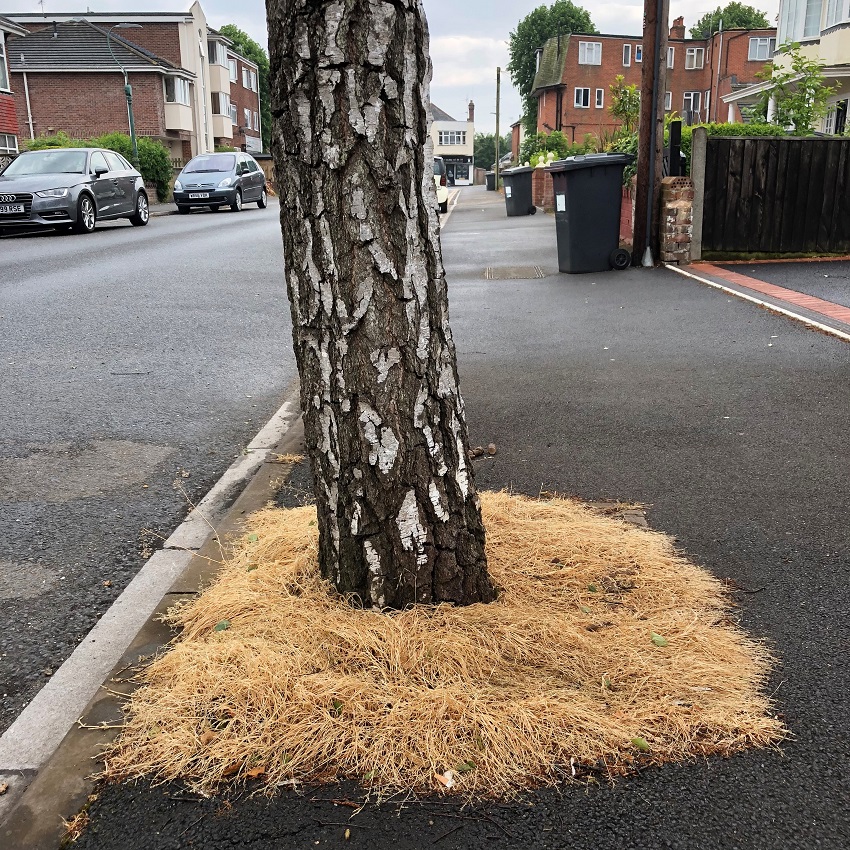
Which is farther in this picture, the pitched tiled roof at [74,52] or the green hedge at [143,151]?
the pitched tiled roof at [74,52]

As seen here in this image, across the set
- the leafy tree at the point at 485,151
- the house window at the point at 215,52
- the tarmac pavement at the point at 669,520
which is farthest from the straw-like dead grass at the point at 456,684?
the leafy tree at the point at 485,151

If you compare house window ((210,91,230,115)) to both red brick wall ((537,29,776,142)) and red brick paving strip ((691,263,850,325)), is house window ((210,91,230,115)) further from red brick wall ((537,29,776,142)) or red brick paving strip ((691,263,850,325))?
red brick paving strip ((691,263,850,325))

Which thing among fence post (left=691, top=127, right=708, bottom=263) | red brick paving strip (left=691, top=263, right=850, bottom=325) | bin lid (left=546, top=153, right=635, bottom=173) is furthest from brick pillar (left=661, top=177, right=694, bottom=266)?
bin lid (left=546, top=153, right=635, bottom=173)

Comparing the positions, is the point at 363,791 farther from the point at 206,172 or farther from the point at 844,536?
the point at 206,172

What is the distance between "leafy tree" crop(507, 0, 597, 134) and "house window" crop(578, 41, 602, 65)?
1399 cm

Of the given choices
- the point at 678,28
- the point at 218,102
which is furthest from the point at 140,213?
the point at 678,28

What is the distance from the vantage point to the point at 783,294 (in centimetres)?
1012

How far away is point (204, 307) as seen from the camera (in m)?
10.1

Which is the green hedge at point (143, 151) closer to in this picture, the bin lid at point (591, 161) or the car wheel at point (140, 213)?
the car wheel at point (140, 213)

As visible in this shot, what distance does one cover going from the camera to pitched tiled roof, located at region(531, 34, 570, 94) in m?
64.8

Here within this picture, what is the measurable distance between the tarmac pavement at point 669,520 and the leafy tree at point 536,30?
7631cm

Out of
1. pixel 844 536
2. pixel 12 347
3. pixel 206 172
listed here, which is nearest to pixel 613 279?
pixel 12 347

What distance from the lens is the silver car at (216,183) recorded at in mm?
28750

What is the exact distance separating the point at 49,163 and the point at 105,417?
55.9 ft
